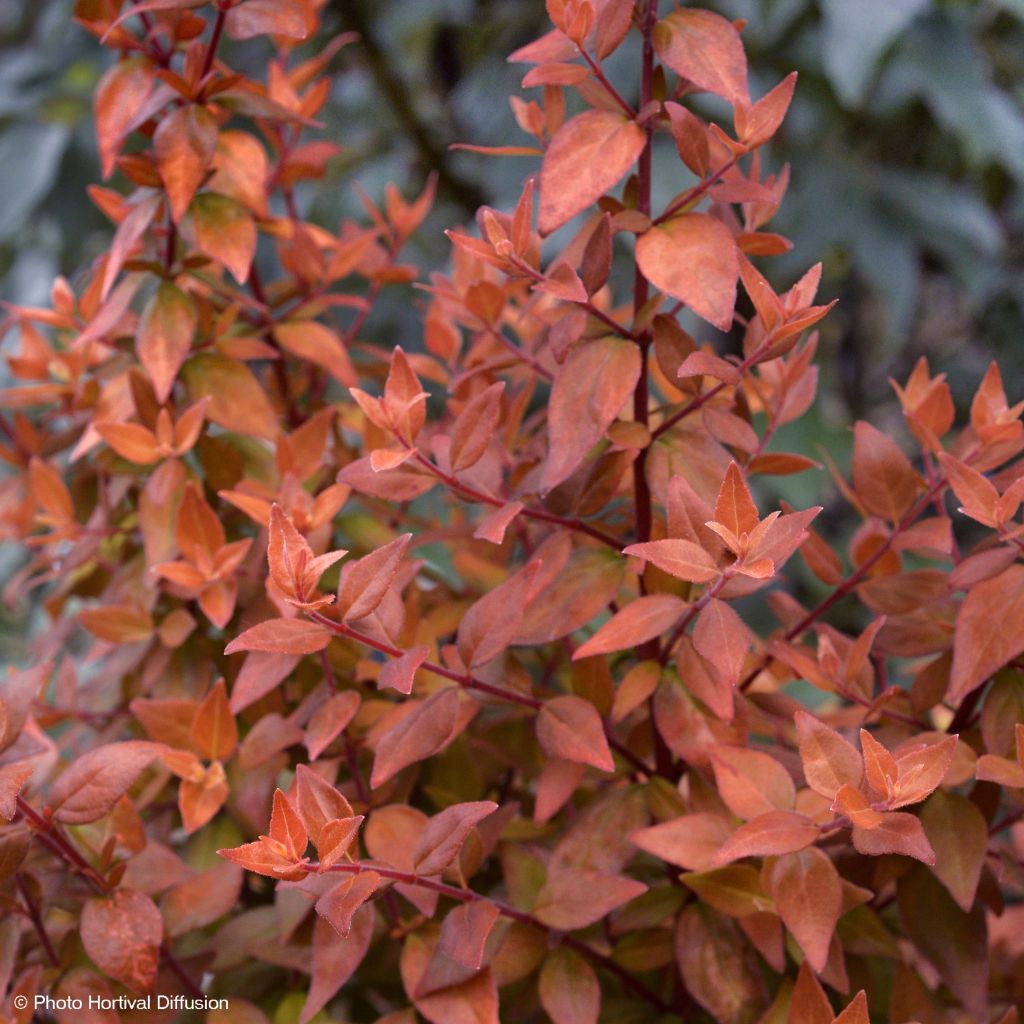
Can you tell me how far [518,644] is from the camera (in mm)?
379

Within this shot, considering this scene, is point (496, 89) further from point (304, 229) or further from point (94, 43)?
point (304, 229)

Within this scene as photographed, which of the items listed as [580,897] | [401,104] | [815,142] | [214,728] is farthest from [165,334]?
[815,142]

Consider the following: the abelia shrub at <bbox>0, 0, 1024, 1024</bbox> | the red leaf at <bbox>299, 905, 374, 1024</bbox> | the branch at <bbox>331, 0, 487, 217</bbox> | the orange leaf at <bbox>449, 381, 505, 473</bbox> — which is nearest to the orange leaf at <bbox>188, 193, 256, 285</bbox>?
the abelia shrub at <bbox>0, 0, 1024, 1024</bbox>

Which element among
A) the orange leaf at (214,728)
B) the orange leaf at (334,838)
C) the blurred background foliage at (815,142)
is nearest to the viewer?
the orange leaf at (334,838)

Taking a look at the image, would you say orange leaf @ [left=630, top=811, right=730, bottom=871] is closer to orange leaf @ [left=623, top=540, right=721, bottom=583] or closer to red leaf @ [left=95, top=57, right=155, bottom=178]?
orange leaf @ [left=623, top=540, right=721, bottom=583]

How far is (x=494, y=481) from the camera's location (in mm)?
394

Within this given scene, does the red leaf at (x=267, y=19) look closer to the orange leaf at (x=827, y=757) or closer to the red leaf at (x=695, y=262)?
the red leaf at (x=695, y=262)

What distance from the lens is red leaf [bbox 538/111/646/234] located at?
325 mm

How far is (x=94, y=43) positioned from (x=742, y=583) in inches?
52.7

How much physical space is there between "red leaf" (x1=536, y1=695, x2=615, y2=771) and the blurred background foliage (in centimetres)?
72

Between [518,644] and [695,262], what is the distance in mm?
136

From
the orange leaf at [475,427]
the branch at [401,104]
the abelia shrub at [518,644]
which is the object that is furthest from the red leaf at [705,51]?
the branch at [401,104]

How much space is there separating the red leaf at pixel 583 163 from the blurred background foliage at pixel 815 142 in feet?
2.27

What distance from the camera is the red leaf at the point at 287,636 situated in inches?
12.2
